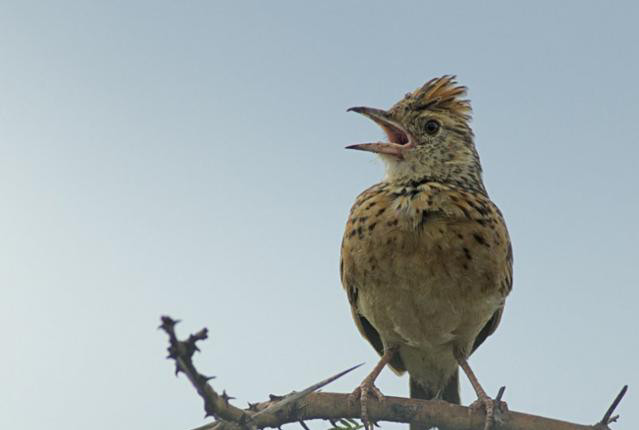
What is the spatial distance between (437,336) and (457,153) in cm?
145

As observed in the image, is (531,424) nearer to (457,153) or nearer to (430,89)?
(457,153)

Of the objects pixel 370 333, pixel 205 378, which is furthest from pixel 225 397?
pixel 370 333

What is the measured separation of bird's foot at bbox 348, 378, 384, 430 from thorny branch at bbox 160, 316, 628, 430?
0.04 meters

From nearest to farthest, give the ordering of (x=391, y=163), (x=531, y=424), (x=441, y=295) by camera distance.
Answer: (x=531, y=424), (x=441, y=295), (x=391, y=163)

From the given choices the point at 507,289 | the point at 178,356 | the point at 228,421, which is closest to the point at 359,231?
the point at 507,289

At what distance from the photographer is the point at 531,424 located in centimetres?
466

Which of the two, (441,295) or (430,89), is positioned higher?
(430,89)

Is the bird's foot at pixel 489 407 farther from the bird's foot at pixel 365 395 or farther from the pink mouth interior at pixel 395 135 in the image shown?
the pink mouth interior at pixel 395 135

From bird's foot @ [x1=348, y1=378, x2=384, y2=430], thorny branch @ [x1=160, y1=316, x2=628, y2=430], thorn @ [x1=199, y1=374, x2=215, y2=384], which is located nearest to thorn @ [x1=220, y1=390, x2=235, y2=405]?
thorny branch @ [x1=160, y1=316, x2=628, y2=430]

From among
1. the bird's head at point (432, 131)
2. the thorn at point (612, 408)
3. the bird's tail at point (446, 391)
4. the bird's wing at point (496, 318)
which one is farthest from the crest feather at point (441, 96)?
the thorn at point (612, 408)

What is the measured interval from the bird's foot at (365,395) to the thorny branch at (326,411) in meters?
0.04

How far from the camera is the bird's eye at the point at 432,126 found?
6599mm

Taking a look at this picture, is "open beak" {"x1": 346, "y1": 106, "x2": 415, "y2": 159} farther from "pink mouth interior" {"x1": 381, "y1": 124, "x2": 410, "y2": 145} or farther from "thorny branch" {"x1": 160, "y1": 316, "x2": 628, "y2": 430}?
"thorny branch" {"x1": 160, "y1": 316, "x2": 628, "y2": 430}

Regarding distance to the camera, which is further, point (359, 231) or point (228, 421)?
point (359, 231)
